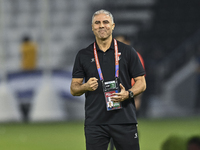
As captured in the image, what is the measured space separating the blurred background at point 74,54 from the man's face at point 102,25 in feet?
32.3

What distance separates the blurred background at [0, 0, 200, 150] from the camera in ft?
53.0

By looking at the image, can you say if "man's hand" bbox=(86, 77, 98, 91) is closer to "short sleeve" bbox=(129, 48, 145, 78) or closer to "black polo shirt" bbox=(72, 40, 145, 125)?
"black polo shirt" bbox=(72, 40, 145, 125)

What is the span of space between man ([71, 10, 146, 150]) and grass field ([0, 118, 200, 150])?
15.8 feet

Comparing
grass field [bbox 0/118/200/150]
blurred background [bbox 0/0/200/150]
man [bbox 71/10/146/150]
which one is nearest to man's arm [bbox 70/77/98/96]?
man [bbox 71/10/146/150]

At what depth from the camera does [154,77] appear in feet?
59.7

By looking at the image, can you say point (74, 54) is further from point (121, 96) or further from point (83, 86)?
point (121, 96)

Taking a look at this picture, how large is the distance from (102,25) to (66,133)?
26.7ft

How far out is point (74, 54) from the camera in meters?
20.2

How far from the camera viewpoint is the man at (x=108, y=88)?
443 centimetres

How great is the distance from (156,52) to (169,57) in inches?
22.2

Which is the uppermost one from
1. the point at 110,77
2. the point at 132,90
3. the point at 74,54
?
the point at 74,54

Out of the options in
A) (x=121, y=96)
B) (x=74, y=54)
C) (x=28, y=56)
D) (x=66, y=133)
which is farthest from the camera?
(x=74, y=54)

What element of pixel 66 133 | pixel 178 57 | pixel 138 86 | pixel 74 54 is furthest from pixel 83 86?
pixel 74 54

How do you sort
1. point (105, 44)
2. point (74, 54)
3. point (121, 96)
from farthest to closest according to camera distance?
point (74, 54), point (105, 44), point (121, 96)
